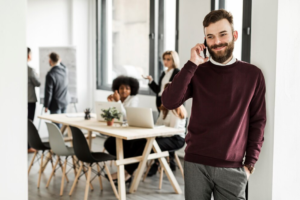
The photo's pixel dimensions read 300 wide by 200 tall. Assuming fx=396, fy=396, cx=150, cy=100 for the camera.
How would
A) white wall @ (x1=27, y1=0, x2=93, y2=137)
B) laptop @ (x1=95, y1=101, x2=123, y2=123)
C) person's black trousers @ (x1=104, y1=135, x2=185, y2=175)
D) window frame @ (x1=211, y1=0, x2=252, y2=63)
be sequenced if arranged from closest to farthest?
person's black trousers @ (x1=104, y1=135, x2=185, y2=175)
laptop @ (x1=95, y1=101, x2=123, y2=123)
window frame @ (x1=211, y1=0, x2=252, y2=63)
white wall @ (x1=27, y1=0, x2=93, y2=137)

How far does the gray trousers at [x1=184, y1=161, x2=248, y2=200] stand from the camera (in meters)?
2.09

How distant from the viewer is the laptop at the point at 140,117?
448 centimetres

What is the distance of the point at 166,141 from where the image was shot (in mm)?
4797

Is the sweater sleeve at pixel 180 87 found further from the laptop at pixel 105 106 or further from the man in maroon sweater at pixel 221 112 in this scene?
the laptop at pixel 105 106

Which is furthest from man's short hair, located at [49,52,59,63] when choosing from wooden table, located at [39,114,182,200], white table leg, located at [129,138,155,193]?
white table leg, located at [129,138,155,193]

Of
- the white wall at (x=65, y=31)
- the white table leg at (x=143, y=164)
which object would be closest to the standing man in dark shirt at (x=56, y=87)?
the white wall at (x=65, y=31)

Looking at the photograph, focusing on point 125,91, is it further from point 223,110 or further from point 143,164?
point 223,110

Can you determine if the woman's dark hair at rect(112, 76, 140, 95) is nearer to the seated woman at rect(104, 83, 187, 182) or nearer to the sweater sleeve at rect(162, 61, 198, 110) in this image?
the seated woman at rect(104, 83, 187, 182)

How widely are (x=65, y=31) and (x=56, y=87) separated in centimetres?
189
